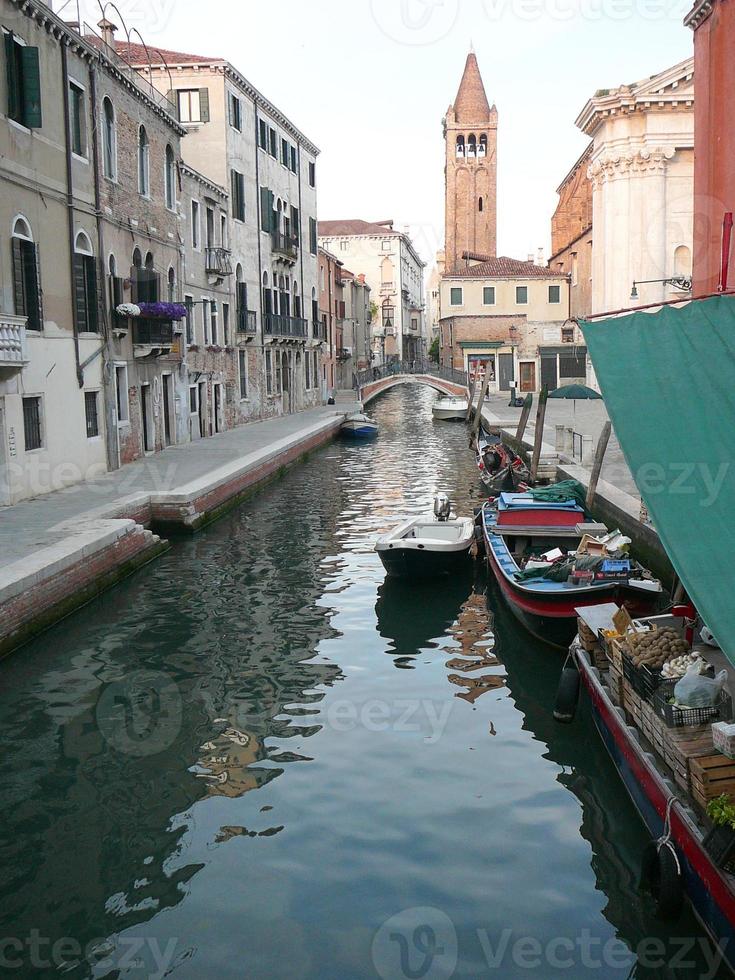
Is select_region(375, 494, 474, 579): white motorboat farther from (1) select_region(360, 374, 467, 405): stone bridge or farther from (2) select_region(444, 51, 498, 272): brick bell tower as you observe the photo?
(2) select_region(444, 51, 498, 272): brick bell tower

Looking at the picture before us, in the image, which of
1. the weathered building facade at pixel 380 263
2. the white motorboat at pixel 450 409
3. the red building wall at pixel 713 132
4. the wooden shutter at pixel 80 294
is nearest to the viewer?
the red building wall at pixel 713 132

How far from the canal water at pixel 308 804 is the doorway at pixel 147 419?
10.9 m

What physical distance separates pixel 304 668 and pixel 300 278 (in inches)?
1322

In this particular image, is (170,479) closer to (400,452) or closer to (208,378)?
(208,378)

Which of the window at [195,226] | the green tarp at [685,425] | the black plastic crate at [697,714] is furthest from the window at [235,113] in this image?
the black plastic crate at [697,714]

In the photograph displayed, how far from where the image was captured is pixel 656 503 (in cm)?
629

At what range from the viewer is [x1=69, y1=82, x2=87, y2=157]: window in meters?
18.1

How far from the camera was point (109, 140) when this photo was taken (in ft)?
66.1

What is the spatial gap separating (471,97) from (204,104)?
4652cm

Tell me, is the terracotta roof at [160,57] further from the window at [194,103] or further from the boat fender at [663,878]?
the boat fender at [663,878]

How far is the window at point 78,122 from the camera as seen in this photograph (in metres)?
18.1

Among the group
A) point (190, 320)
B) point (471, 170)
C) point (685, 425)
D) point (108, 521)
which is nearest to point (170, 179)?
point (190, 320)

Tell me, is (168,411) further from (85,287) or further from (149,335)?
(85,287)

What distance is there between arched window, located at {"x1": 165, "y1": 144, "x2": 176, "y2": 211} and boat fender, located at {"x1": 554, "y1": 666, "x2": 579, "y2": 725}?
19276 millimetres
